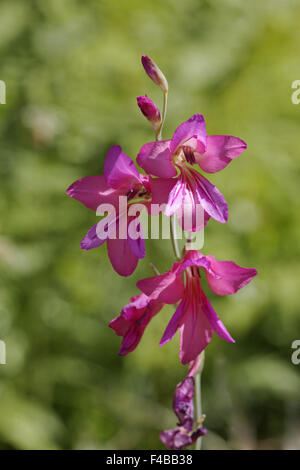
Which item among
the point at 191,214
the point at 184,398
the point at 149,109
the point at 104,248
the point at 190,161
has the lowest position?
the point at 184,398

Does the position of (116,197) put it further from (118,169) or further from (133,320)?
(133,320)

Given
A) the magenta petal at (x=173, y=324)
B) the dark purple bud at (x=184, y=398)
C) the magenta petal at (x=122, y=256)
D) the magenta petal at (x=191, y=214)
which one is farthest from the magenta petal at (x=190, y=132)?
the dark purple bud at (x=184, y=398)

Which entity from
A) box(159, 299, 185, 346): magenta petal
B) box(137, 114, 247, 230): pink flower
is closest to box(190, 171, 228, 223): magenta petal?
box(137, 114, 247, 230): pink flower

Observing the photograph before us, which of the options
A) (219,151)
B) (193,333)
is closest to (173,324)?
(193,333)

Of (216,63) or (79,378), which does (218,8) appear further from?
(79,378)

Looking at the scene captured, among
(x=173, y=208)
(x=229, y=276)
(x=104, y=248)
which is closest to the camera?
(x=173, y=208)

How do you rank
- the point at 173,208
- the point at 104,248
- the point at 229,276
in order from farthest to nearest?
1. the point at 104,248
2. the point at 229,276
3. the point at 173,208

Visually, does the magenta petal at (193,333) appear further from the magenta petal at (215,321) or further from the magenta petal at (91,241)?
the magenta petal at (91,241)
